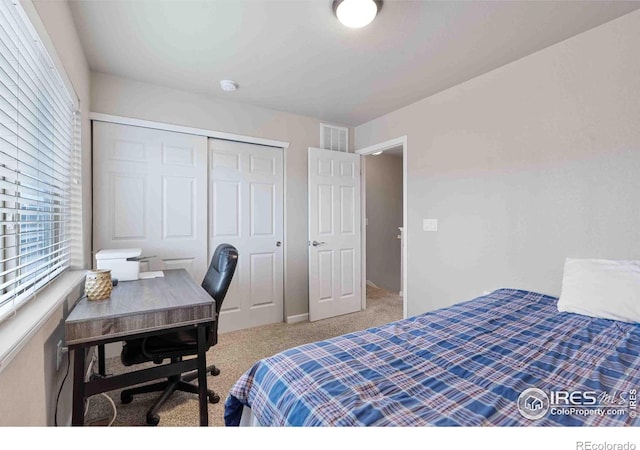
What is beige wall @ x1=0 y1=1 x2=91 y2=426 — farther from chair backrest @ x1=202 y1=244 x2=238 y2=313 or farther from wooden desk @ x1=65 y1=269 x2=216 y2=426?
chair backrest @ x1=202 y1=244 x2=238 y2=313

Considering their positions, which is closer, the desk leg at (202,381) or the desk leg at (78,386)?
the desk leg at (78,386)

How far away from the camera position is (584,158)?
6.35 ft

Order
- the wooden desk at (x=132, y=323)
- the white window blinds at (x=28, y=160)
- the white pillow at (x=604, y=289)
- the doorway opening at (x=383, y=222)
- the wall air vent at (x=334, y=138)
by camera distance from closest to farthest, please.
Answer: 1. the white window blinds at (x=28, y=160)
2. the wooden desk at (x=132, y=323)
3. the white pillow at (x=604, y=289)
4. the wall air vent at (x=334, y=138)
5. the doorway opening at (x=383, y=222)

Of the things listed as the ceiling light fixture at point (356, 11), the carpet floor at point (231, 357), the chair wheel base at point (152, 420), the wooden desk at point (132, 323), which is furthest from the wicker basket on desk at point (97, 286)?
the ceiling light fixture at point (356, 11)

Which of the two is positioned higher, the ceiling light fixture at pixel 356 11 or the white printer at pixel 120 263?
the ceiling light fixture at pixel 356 11

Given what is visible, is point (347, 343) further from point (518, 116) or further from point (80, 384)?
point (518, 116)

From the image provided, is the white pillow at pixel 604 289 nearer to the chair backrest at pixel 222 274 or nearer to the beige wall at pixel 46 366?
the chair backrest at pixel 222 274

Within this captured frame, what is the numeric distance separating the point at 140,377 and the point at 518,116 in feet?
9.91

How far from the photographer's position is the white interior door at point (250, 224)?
3.00 meters

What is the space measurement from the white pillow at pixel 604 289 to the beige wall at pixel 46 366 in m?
2.49

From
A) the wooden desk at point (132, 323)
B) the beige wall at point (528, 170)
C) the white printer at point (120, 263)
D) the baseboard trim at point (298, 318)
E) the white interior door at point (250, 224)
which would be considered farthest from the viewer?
the baseboard trim at point (298, 318)

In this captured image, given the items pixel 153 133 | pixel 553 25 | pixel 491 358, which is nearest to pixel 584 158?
pixel 553 25

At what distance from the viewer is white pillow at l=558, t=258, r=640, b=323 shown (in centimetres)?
154

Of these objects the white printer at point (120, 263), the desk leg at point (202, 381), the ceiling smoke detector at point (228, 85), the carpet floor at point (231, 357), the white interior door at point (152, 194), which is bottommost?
the carpet floor at point (231, 357)
